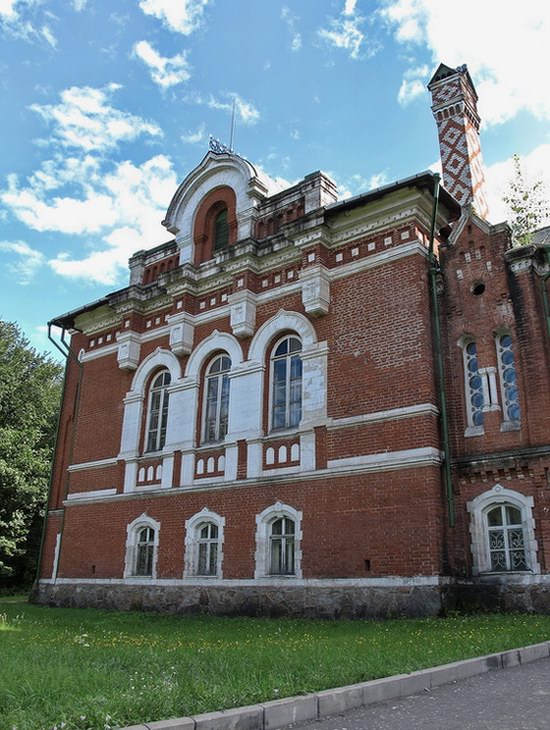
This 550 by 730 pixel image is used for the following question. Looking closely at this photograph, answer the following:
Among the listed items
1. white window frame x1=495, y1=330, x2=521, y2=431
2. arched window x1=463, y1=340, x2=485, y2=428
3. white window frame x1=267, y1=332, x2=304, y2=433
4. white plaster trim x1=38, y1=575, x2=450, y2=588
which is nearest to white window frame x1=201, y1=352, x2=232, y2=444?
white window frame x1=267, y1=332, x2=304, y2=433

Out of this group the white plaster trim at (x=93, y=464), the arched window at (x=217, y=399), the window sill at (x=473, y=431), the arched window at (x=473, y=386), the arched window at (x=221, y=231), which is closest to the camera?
the window sill at (x=473, y=431)

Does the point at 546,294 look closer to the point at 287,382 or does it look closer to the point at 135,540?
the point at 287,382

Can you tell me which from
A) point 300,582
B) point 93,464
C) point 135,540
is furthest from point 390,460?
point 93,464

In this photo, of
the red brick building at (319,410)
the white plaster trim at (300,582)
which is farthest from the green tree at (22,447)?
the white plaster trim at (300,582)

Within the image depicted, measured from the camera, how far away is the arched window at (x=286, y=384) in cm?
1491

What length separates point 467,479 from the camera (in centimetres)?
1237

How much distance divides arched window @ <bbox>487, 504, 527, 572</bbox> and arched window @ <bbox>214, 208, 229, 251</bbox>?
1050 cm

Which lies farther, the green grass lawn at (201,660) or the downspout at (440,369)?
the downspout at (440,369)

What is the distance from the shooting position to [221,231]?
18703 mm

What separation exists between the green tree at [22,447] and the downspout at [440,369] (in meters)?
19.7

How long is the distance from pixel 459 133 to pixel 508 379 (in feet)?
31.1

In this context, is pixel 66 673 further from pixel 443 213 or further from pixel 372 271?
pixel 443 213

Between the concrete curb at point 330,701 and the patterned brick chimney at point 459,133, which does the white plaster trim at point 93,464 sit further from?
the concrete curb at point 330,701

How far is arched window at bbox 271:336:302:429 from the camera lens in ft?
48.9
